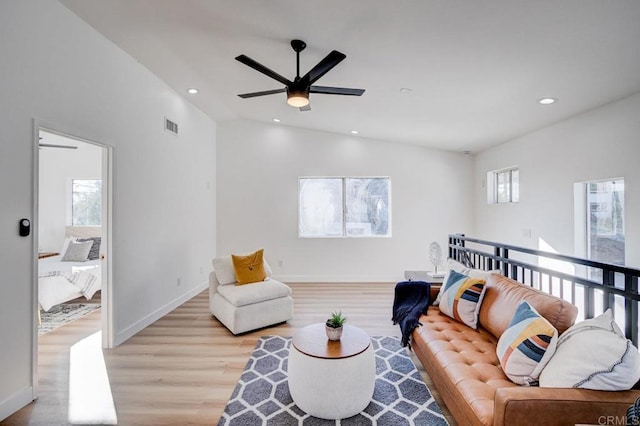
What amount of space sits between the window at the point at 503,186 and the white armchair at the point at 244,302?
394 cm

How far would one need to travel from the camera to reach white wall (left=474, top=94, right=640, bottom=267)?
3027mm

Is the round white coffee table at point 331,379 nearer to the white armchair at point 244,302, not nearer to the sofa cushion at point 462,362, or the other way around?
the sofa cushion at point 462,362

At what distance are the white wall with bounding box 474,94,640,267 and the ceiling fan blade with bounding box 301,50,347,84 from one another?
2940mm

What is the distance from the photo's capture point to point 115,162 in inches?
130

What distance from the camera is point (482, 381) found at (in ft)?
5.94

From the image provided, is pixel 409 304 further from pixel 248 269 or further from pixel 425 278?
pixel 248 269

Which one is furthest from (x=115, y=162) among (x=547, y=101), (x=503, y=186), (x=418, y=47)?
(x=503, y=186)

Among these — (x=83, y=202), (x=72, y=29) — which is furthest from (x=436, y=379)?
(x=83, y=202)

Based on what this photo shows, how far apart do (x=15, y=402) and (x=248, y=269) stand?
2269 millimetres

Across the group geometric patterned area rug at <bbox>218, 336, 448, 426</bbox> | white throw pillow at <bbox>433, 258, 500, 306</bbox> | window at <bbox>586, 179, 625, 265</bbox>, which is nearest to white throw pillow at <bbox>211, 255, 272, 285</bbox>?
geometric patterned area rug at <bbox>218, 336, 448, 426</bbox>

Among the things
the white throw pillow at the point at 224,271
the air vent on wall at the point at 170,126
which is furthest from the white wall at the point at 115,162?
the white throw pillow at the point at 224,271

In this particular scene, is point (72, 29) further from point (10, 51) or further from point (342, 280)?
point (342, 280)

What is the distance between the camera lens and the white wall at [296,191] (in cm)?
608

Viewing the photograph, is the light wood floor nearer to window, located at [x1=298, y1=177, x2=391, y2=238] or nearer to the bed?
the bed
